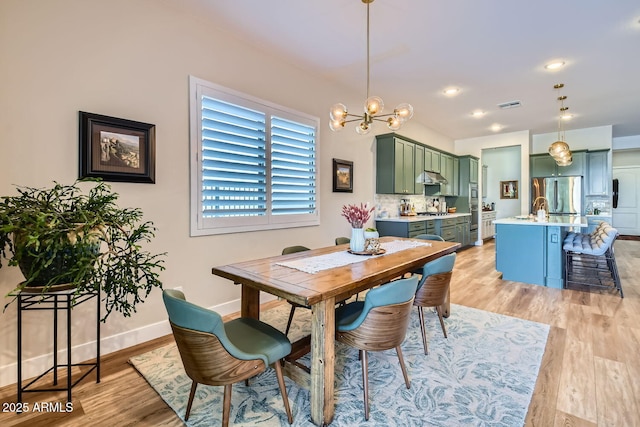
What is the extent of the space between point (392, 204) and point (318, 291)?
4.62m

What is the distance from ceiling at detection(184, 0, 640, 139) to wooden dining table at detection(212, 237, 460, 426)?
2328mm

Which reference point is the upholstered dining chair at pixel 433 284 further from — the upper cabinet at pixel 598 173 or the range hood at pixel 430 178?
the upper cabinet at pixel 598 173

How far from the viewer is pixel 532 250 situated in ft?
14.1

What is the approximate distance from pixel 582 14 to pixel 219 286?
443 centimetres

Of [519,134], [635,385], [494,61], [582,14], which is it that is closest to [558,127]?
[519,134]

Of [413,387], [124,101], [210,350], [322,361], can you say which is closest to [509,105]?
[413,387]

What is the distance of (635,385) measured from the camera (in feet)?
6.47

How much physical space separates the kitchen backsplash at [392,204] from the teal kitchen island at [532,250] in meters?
1.85

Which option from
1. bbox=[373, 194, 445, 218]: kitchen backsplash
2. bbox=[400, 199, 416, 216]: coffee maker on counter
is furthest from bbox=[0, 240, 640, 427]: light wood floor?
bbox=[400, 199, 416, 216]: coffee maker on counter

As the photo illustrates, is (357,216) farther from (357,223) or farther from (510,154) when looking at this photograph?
(510,154)

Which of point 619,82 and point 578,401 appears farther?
point 619,82

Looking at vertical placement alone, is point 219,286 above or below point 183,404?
above

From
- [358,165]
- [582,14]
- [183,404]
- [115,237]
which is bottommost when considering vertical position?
[183,404]

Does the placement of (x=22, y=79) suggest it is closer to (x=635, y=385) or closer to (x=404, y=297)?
(x=404, y=297)
